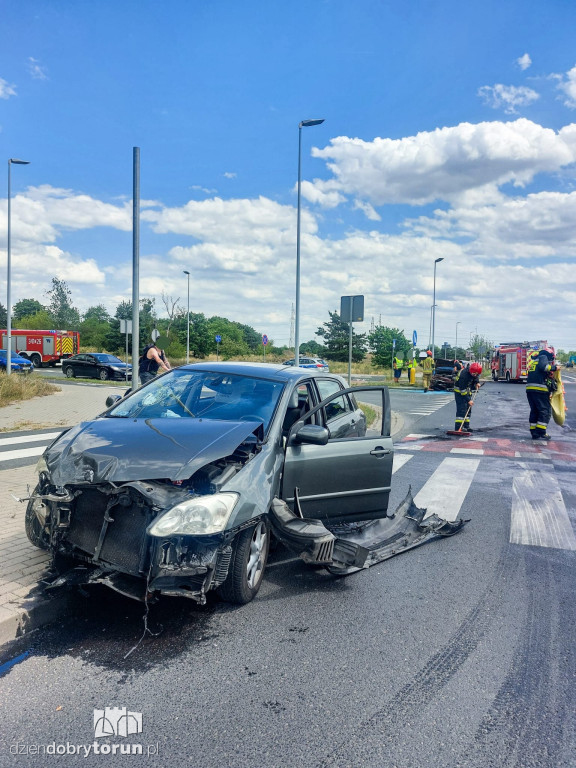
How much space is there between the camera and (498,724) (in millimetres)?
2676

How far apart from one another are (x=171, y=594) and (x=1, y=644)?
103cm

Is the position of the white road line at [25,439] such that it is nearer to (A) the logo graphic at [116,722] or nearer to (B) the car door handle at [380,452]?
(B) the car door handle at [380,452]

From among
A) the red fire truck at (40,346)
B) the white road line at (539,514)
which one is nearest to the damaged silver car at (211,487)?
the white road line at (539,514)

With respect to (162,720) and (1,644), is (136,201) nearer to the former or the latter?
(1,644)

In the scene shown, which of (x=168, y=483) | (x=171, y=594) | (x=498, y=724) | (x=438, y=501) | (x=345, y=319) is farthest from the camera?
(x=345, y=319)

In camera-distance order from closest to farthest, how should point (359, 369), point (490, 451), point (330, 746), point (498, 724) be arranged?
1. point (330, 746)
2. point (498, 724)
3. point (490, 451)
4. point (359, 369)

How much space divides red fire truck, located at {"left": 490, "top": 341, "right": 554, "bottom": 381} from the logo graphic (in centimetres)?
3884

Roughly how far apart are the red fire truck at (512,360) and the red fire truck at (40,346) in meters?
34.4

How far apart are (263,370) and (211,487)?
1785mm

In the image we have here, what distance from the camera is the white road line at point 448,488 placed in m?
6.70

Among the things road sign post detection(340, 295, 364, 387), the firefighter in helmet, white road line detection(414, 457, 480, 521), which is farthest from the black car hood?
the firefighter in helmet

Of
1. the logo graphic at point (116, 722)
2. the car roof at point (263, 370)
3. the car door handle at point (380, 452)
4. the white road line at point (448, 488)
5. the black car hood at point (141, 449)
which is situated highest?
the car roof at point (263, 370)

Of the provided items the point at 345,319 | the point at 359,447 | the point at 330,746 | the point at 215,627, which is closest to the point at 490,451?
the point at 345,319

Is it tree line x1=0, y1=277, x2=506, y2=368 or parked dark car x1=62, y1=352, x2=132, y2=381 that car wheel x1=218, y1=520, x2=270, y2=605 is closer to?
parked dark car x1=62, y1=352, x2=132, y2=381
